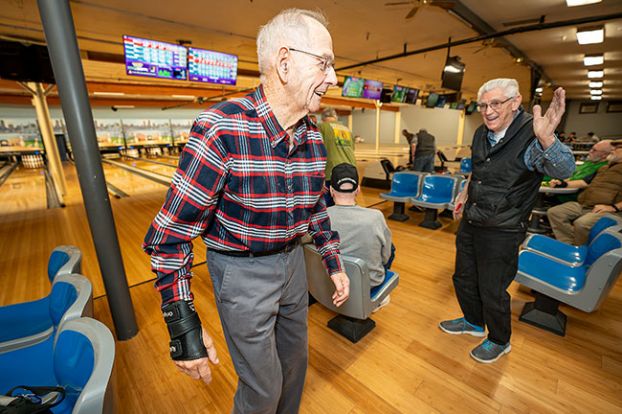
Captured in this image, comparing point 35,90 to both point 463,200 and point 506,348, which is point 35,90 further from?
point 506,348

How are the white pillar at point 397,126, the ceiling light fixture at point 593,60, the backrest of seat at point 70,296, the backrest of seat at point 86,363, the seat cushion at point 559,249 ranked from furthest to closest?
the white pillar at point 397,126, the ceiling light fixture at point 593,60, the seat cushion at point 559,249, the backrest of seat at point 70,296, the backrest of seat at point 86,363

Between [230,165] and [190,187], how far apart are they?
0.35 feet

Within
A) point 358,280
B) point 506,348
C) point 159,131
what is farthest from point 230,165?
point 159,131

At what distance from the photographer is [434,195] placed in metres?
3.97

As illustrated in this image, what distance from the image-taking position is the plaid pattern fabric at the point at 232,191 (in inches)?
27.7

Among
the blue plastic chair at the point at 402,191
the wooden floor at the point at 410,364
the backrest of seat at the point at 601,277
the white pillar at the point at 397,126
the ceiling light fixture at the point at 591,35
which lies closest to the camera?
the wooden floor at the point at 410,364

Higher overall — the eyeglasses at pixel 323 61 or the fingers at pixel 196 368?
the eyeglasses at pixel 323 61

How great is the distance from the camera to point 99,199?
5.87ft

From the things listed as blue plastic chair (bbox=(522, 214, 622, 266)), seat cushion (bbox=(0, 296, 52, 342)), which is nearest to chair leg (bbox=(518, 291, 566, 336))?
blue plastic chair (bbox=(522, 214, 622, 266))

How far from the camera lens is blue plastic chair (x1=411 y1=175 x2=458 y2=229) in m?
3.77

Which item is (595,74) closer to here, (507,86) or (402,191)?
(402,191)

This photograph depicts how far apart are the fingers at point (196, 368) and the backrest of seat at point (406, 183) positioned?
387 centimetres

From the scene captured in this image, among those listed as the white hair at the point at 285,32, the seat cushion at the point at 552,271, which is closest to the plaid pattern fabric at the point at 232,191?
the white hair at the point at 285,32

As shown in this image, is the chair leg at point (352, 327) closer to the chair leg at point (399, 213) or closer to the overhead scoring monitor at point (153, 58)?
the chair leg at point (399, 213)
